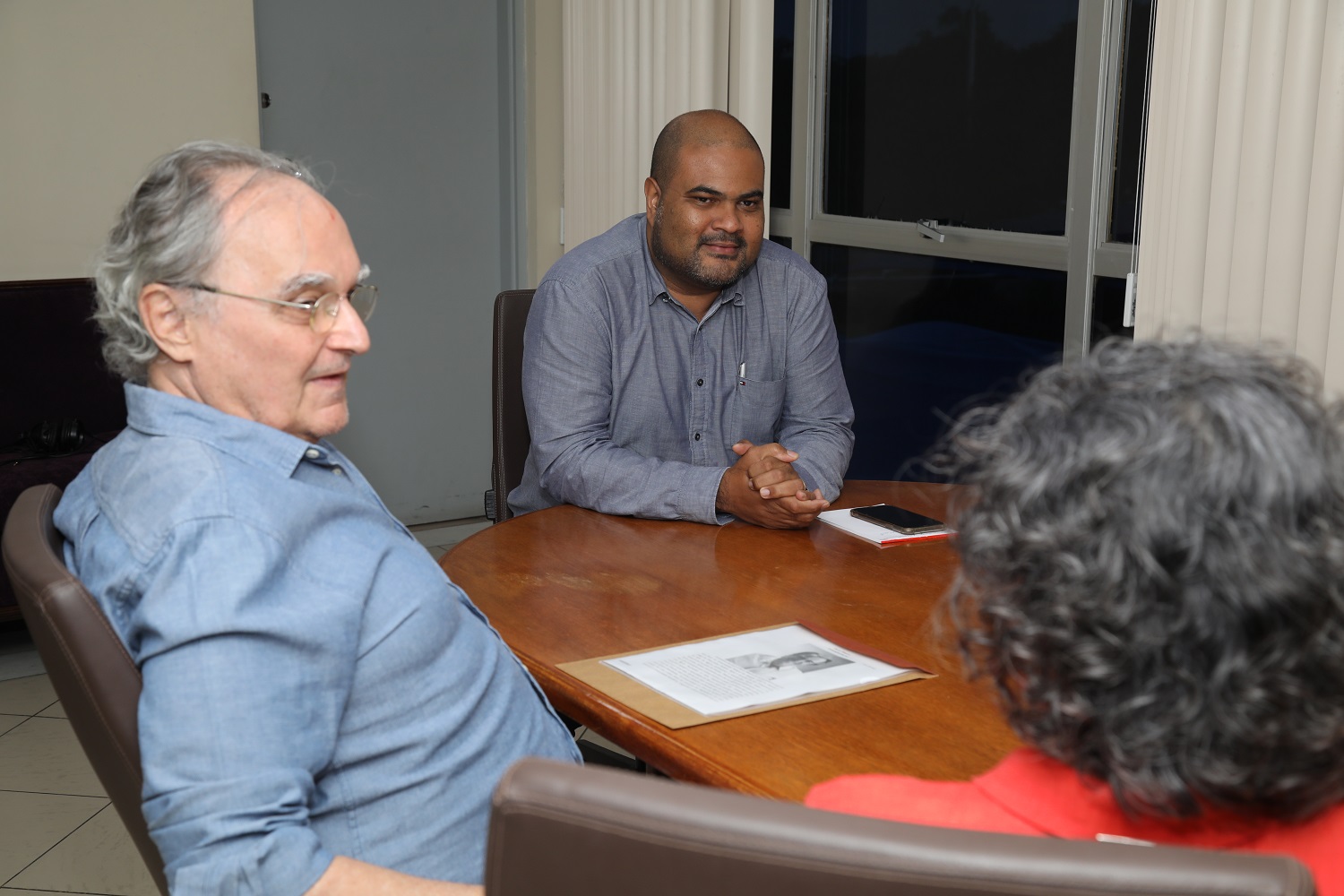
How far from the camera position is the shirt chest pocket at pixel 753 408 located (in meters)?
2.56

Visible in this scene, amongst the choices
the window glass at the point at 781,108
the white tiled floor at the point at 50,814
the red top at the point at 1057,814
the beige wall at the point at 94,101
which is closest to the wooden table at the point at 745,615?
the red top at the point at 1057,814

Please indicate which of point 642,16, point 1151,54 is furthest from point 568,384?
point 642,16

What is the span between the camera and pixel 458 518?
16.4 feet

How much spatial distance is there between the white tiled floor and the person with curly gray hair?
216cm

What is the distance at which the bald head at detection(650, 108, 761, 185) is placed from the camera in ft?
8.46

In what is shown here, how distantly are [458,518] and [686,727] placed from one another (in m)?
3.81

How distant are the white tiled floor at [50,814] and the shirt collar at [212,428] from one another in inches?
59.8

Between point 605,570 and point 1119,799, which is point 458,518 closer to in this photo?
point 605,570

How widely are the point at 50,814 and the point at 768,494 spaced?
1.80 m

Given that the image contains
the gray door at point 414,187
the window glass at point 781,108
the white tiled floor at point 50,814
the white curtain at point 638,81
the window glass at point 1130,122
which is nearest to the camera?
the white tiled floor at point 50,814

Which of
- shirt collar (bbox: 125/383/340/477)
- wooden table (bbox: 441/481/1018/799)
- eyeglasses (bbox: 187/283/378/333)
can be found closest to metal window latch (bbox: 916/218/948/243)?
wooden table (bbox: 441/481/1018/799)

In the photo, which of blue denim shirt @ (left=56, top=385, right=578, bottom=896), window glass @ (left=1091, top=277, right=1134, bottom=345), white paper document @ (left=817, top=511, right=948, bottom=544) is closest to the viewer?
blue denim shirt @ (left=56, top=385, right=578, bottom=896)

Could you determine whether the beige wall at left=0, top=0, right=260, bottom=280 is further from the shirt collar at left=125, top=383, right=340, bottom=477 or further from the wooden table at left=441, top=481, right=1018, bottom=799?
the shirt collar at left=125, top=383, right=340, bottom=477

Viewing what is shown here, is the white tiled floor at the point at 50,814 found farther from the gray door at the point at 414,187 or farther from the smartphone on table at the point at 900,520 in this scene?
the gray door at the point at 414,187
